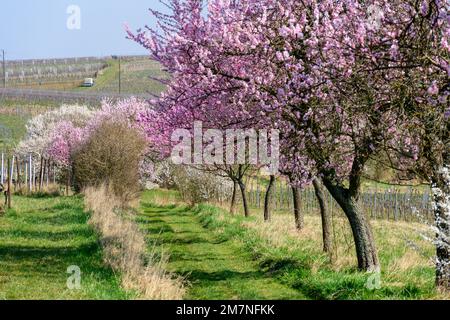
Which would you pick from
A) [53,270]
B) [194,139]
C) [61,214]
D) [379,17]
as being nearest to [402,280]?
[379,17]

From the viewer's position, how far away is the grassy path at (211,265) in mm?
11758

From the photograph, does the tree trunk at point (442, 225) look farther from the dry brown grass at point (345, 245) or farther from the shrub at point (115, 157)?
the shrub at point (115, 157)

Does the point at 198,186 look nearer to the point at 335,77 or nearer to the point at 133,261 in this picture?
the point at 133,261

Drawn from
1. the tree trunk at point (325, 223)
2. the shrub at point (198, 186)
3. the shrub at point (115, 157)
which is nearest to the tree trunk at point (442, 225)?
the tree trunk at point (325, 223)

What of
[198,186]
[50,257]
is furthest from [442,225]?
[198,186]

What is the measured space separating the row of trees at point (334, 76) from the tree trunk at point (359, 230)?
19 millimetres

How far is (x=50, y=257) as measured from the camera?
14.0 meters

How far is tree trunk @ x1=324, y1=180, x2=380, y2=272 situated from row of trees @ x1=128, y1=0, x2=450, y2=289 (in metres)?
0.02

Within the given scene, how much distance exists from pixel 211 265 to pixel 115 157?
13645 millimetres

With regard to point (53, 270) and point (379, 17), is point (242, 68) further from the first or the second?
point (53, 270)

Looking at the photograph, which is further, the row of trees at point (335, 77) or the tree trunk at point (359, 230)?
the tree trunk at point (359, 230)

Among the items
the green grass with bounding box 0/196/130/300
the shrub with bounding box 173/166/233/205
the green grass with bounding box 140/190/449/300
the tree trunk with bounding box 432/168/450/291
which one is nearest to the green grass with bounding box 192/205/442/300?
the green grass with bounding box 140/190/449/300

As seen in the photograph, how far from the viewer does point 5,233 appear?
17.4 m

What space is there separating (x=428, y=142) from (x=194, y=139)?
886 centimetres
